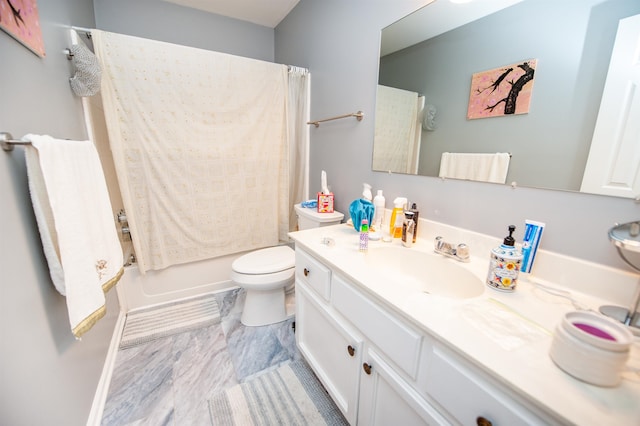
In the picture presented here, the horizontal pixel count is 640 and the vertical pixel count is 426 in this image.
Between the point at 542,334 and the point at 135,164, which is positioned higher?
the point at 135,164

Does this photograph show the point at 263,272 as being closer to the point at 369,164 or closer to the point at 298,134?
the point at 369,164

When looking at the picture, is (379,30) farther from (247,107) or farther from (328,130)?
(247,107)

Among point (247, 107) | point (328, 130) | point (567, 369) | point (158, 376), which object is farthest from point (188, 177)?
point (567, 369)

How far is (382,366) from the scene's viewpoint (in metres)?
0.78

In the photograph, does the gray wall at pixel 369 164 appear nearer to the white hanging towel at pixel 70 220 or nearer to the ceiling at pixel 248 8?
the ceiling at pixel 248 8

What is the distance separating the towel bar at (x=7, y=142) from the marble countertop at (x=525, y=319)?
3.25 feet

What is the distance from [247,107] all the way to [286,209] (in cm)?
90

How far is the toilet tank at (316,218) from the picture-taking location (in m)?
1.64

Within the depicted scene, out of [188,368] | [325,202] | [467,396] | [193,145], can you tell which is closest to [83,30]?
[193,145]

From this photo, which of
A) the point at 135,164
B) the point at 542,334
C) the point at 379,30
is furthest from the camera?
the point at 135,164

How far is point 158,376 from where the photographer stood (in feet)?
4.40

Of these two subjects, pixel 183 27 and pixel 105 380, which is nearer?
pixel 105 380

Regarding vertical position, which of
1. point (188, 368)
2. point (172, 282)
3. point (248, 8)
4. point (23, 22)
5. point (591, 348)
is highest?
point (248, 8)

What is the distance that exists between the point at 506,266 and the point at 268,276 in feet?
4.16
